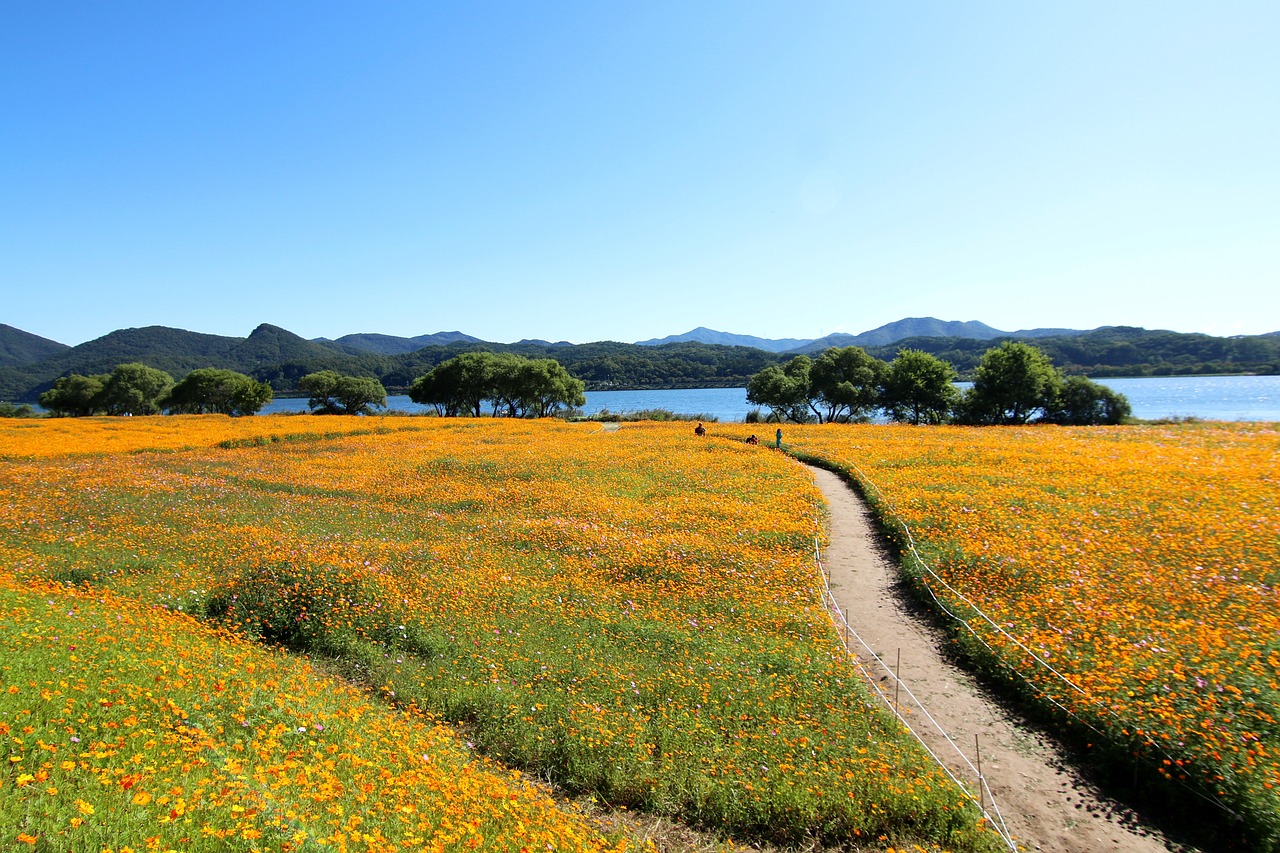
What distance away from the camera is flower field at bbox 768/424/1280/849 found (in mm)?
9023

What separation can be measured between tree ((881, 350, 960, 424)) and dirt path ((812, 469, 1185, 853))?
66685mm

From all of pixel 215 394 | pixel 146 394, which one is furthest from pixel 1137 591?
pixel 146 394

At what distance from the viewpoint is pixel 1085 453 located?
104 feet

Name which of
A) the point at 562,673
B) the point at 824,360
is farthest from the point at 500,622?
the point at 824,360

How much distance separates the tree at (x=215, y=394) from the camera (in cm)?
10162

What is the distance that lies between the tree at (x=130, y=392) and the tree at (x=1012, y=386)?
13152cm

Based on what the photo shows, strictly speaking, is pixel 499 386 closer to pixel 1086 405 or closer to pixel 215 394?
pixel 215 394

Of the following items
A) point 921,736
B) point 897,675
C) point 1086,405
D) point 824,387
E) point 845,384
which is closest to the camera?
point 921,736

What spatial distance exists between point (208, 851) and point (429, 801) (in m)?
2.45

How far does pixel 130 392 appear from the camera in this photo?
102188 mm

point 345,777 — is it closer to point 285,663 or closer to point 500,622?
point 285,663

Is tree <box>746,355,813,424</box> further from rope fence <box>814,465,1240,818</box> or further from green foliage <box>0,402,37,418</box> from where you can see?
green foliage <box>0,402,37,418</box>

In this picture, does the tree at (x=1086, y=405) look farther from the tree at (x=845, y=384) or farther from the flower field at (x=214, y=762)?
the flower field at (x=214, y=762)

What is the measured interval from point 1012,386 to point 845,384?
20.9m
